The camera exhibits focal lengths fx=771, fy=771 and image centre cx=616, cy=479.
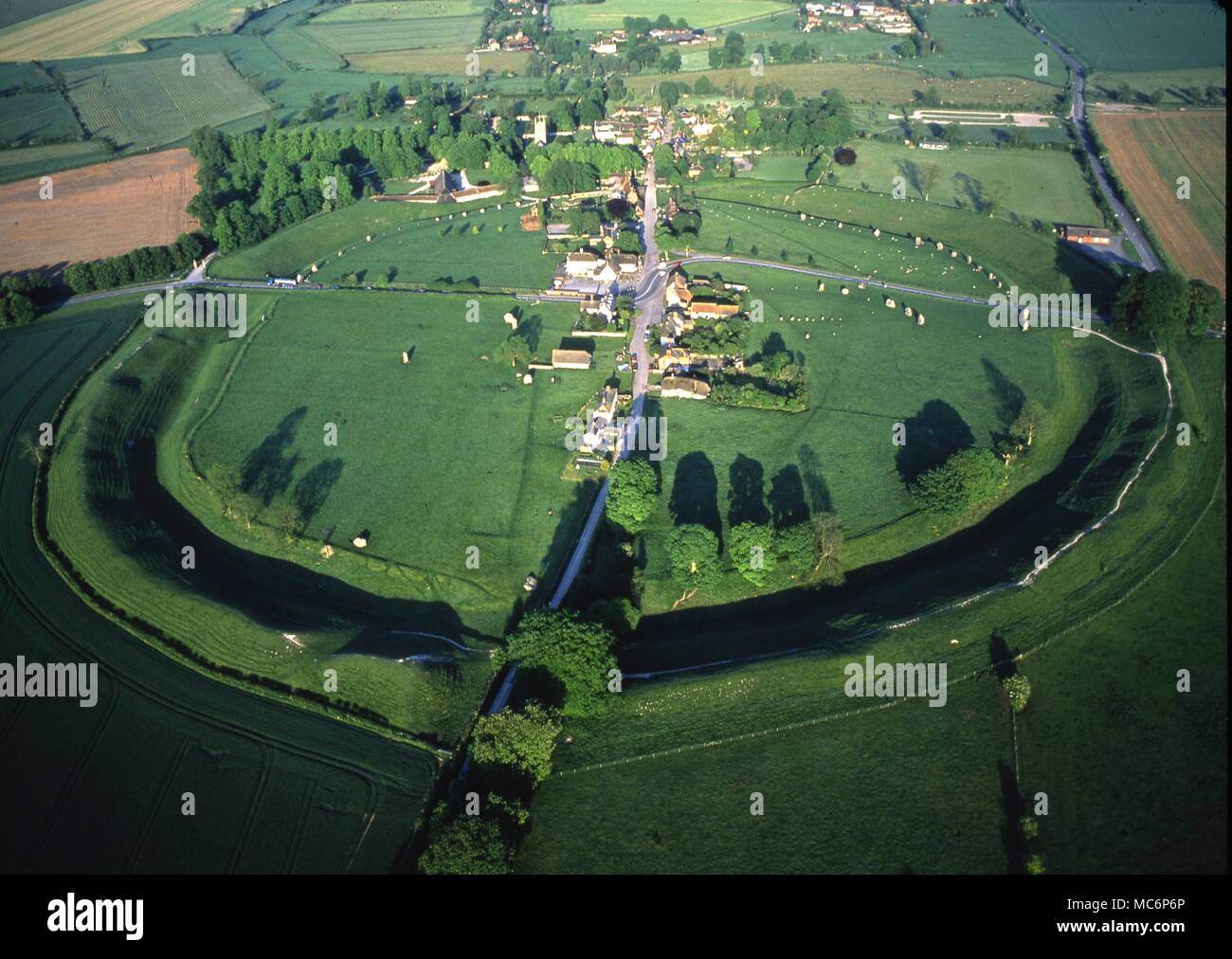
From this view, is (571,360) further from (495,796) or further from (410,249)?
(495,796)

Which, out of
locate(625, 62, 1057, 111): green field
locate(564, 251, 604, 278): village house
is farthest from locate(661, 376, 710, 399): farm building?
locate(625, 62, 1057, 111): green field

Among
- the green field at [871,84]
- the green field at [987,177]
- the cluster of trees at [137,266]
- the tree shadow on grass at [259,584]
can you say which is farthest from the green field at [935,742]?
the green field at [871,84]

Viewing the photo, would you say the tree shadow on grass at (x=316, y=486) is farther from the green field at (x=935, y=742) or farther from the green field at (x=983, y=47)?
the green field at (x=983, y=47)

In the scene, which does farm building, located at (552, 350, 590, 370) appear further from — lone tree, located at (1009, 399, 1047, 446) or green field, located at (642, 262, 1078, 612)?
lone tree, located at (1009, 399, 1047, 446)
